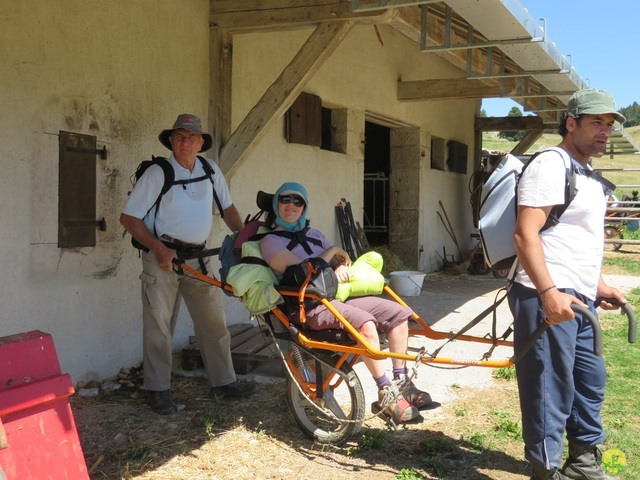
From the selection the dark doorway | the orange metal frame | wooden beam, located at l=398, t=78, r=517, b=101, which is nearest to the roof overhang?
the orange metal frame

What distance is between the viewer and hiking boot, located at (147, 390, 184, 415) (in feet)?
14.3

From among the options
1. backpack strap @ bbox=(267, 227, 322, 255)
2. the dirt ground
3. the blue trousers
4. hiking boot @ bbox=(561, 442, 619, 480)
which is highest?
backpack strap @ bbox=(267, 227, 322, 255)

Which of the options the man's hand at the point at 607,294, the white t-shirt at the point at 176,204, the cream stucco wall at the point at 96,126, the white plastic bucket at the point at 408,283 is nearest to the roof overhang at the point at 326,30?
the cream stucco wall at the point at 96,126

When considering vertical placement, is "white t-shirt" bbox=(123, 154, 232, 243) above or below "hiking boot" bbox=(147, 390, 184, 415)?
above

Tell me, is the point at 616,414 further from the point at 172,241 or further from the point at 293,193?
the point at 172,241

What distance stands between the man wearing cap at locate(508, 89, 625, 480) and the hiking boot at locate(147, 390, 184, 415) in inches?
90.5

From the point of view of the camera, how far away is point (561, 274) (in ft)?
9.71

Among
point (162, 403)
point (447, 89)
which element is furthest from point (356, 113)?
point (162, 403)

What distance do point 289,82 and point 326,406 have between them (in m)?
2.68

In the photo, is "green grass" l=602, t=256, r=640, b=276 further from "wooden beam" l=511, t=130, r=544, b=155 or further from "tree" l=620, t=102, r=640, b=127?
"tree" l=620, t=102, r=640, b=127

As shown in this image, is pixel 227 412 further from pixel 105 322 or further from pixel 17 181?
pixel 17 181

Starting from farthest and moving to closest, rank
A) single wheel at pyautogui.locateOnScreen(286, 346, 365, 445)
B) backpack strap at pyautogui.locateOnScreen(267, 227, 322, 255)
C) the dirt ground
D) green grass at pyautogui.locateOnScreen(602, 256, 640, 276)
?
green grass at pyautogui.locateOnScreen(602, 256, 640, 276) < backpack strap at pyautogui.locateOnScreen(267, 227, 322, 255) < single wheel at pyautogui.locateOnScreen(286, 346, 365, 445) < the dirt ground

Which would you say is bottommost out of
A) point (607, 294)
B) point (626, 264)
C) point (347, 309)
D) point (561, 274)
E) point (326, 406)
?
point (626, 264)

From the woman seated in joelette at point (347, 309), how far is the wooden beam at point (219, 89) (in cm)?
205
